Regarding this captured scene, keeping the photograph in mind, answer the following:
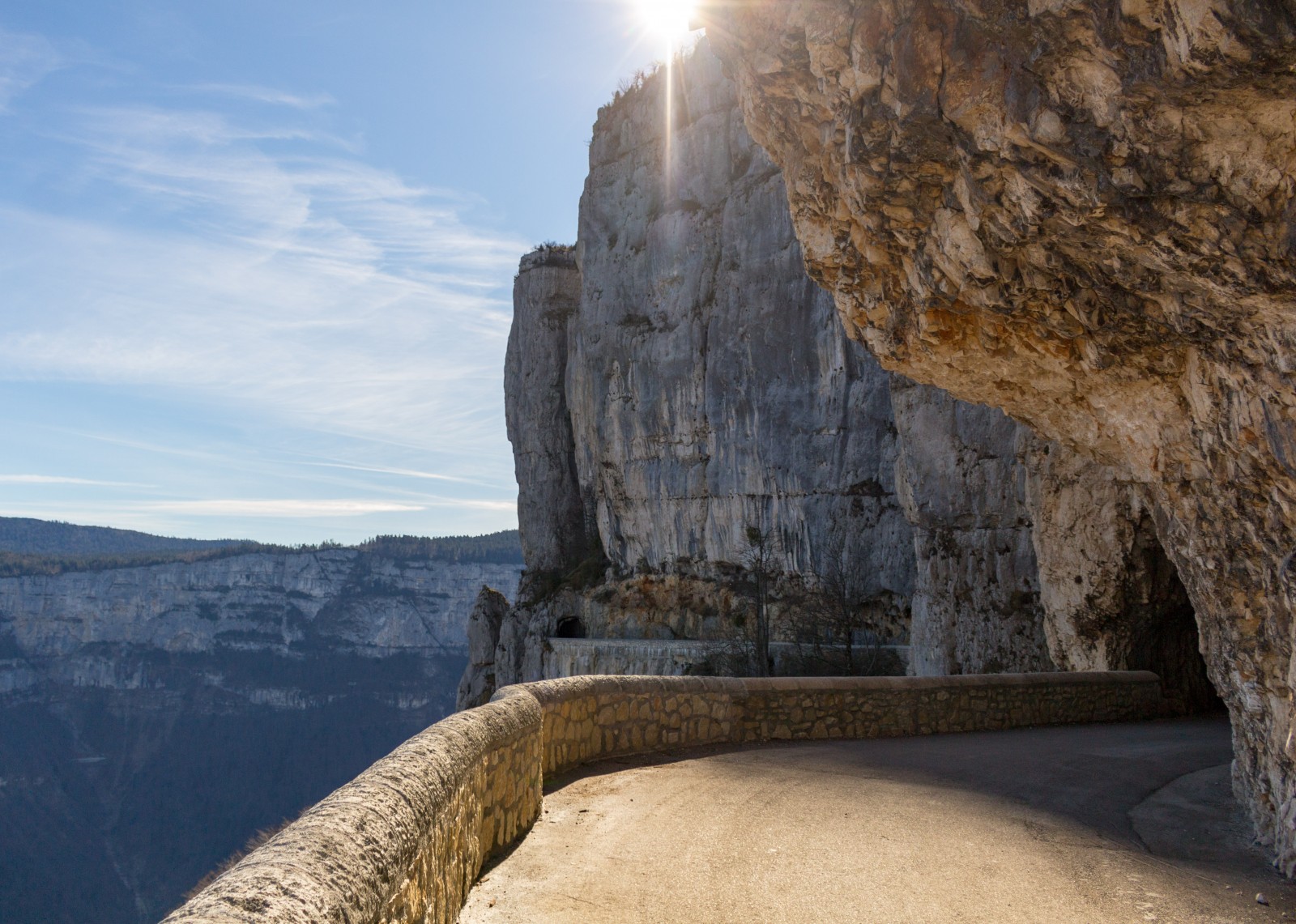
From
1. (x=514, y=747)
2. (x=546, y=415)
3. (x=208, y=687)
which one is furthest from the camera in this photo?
(x=208, y=687)

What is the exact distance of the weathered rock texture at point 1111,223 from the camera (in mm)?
5547

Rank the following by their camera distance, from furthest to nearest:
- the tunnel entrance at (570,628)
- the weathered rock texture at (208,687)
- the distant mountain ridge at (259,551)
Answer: the distant mountain ridge at (259,551), the weathered rock texture at (208,687), the tunnel entrance at (570,628)

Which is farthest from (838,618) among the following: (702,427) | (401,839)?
Answer: (401,839)

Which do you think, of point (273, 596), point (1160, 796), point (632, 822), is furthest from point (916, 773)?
point (273, 596)

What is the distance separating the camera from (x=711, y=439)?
40.7m

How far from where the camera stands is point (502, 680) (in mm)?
46000

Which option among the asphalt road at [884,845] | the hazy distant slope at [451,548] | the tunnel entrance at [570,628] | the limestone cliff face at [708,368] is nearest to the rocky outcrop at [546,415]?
the limestone cliff face at [708,368]

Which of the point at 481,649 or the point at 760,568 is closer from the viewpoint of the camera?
the point at 760,568

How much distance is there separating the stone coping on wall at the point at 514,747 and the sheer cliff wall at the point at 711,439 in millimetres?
10159

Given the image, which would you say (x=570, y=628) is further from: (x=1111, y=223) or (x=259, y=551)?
(x=259, y=551)

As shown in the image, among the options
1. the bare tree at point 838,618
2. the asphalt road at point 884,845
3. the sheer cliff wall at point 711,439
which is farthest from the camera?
the bare tree at point 838,618

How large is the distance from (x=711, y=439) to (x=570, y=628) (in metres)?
12.5

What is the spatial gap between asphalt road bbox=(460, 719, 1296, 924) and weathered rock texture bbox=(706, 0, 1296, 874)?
875mm

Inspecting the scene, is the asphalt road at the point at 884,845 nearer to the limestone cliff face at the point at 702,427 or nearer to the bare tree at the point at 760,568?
the limestone cliff face at the point at 702,427
